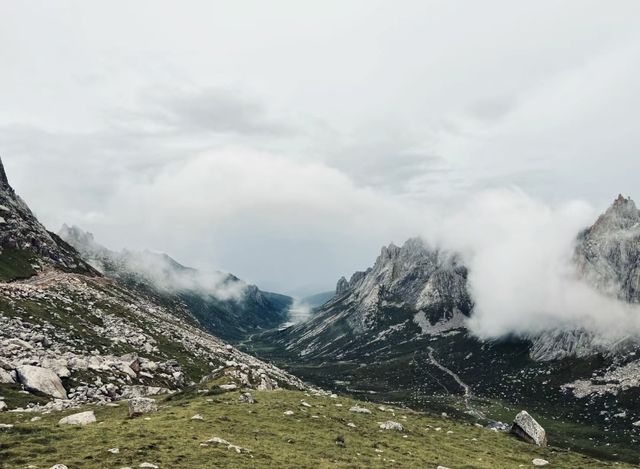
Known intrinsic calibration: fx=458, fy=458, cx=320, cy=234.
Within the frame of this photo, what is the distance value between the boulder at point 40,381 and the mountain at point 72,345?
12 cm

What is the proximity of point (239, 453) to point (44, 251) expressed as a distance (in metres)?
188

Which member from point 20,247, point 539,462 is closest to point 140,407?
point 539,462

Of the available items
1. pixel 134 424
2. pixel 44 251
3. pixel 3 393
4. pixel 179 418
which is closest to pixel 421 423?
pixel 179 418

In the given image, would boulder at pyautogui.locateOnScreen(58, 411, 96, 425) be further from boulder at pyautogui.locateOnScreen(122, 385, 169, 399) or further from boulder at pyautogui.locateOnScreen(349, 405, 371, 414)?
boulder at pyautogui.locateOnScreen(349, 405, 371, 414)

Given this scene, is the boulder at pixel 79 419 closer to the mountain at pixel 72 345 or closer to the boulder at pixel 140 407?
the boulder at pixel 140 407

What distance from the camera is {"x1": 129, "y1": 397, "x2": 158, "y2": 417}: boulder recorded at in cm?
5431

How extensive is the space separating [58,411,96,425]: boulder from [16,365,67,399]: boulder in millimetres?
16952

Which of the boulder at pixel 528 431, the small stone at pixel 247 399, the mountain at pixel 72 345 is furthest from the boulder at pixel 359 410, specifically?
the boulder at pixel 528 431

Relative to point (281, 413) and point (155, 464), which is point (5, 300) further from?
point (155, 464)

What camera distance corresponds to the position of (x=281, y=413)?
6088 cm

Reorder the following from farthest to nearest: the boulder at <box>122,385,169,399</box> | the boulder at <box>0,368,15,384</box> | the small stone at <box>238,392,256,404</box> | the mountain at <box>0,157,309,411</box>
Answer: the boulder at <box>122,385,169,399</box>
the mountain at <box>0,157,309,411</box>
the small stone at <box>238,392,256,404</box>
the boulder at <box>0,368,15,384</box>

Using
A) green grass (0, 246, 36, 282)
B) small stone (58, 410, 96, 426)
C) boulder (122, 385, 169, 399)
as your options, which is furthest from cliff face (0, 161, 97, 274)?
small stone (58, 410, 96, 426)

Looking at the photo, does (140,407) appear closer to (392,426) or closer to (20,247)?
(392,426)

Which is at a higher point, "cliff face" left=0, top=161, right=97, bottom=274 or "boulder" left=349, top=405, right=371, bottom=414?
"cliff face" left=0, top=161, right=97, bottom=274
